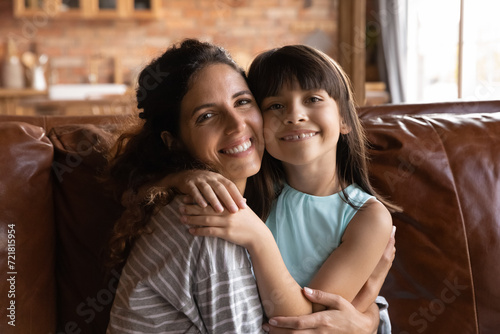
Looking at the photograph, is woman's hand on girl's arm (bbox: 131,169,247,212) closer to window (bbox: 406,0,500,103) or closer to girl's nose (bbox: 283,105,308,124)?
girl's nose (bbox: 283,105,308,124)

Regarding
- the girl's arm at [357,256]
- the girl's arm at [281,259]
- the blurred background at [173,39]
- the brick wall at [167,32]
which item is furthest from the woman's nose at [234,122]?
the brick wall at [167,32]

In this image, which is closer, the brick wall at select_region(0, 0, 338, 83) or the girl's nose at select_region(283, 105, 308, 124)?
the girl's nose at select_region(283, 105, 308, 124)

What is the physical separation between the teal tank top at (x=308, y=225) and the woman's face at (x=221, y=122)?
181 mm

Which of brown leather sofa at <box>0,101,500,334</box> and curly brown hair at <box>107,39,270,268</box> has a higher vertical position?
curly brown hair at <box>107,39,270,268</box>

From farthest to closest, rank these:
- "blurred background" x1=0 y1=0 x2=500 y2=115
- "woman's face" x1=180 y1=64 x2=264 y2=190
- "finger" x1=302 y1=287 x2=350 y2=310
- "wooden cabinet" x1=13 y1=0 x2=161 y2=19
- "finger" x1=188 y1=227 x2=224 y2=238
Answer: "wooden cabinet" x1=13 y1=0 x2=161 y2=19
"blurred background" x1=0 y1=0 x2=500 y2=115
"woman's face" x1=180 y1=64 x2=264 y2=190
"finger" x1=302 y1=287 x2=350 y2=310
"finger" x1=188 y1=227 x2=224 y2=238

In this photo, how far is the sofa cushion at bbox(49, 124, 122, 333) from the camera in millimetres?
1411

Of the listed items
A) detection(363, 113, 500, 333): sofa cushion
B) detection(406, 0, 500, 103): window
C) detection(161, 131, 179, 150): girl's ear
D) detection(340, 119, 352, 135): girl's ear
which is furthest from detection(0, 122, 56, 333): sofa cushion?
detection(406, 0, 500, 103): window

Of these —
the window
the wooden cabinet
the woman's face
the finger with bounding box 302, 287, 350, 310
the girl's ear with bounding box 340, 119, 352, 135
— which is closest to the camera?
the finger with bounding box 302, 287, 350, 310

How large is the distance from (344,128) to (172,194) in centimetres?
50

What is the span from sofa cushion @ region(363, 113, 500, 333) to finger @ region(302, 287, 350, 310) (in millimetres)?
333

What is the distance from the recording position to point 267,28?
5500 millimetres

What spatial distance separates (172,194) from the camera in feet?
3.80

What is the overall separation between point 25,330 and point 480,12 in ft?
12.6

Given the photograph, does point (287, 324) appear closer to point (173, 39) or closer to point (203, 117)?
point (203, 117)
